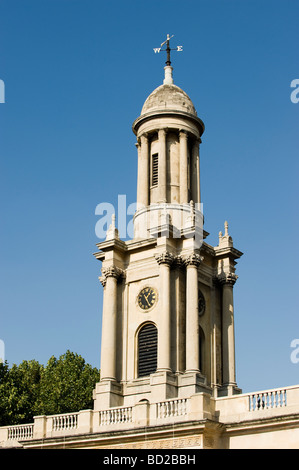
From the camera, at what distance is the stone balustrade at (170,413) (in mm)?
30953

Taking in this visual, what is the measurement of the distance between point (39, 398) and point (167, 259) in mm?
22163

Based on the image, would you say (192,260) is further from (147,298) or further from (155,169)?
(155,169)

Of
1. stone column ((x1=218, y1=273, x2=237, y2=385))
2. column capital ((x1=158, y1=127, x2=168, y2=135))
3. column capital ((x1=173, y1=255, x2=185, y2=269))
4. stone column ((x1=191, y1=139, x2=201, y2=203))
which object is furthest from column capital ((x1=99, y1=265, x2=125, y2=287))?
column capital ((x1=158, y1=127, x2=168, y2=135))

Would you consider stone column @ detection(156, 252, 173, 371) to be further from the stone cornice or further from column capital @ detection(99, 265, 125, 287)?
the stone cornice

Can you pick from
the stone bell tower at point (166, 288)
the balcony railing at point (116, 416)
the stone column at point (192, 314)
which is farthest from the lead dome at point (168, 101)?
the balcony railing at point (116, 416)

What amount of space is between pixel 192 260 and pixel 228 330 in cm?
447

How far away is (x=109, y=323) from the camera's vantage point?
39.8 m

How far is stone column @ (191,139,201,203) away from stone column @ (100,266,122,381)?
6.19 meters

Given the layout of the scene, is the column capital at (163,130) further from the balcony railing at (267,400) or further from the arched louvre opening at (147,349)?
the balcony railing at (267,400)

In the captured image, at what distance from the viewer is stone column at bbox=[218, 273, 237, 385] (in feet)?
130

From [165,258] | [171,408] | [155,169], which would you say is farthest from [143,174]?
[171,408]

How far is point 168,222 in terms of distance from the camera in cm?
3950
